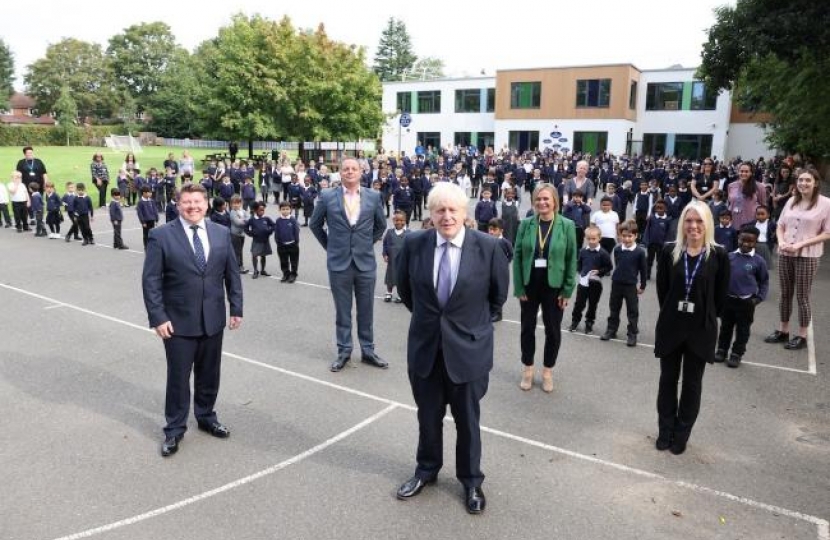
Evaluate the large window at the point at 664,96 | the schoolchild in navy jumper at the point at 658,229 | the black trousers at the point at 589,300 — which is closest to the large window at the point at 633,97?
the large window at the point at 664,96

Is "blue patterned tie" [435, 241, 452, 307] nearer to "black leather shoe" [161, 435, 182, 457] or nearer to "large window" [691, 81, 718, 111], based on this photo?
"black leather shoe" [161, 435, 182, 457]

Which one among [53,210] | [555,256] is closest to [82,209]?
[53,210]

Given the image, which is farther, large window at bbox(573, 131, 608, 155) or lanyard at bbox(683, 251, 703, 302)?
large window at bbox(573, 131, 608, 155)

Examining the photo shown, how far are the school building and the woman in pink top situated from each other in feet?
122

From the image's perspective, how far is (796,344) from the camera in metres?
8.02

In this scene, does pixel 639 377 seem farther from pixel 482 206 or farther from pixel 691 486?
pixel 482 206

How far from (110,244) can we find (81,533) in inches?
535

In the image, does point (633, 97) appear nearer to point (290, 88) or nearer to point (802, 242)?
point (290, 88)

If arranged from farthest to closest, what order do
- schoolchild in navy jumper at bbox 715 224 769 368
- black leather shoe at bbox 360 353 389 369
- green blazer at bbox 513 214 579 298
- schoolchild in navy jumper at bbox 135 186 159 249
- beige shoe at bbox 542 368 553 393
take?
1. schoolchild in navy jumper at bbox 135 186 159 249
2. schoolchild in navy jumper at bbox 715 224 769 368
3. black leather shoe at bbox 360 353 389 369
4. beige shoe at bbox 542 368 553 393
5. green blazer at bbox 513 214 579 298

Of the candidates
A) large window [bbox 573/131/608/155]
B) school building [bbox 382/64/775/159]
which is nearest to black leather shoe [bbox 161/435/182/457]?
school building [bbox 382/64/775/159]

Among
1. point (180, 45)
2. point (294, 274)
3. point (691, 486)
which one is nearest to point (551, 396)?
point (691, 486)

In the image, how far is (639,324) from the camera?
9.20m

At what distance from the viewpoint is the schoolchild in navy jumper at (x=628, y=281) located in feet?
26.9

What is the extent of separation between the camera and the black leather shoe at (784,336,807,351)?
8.00 metres
